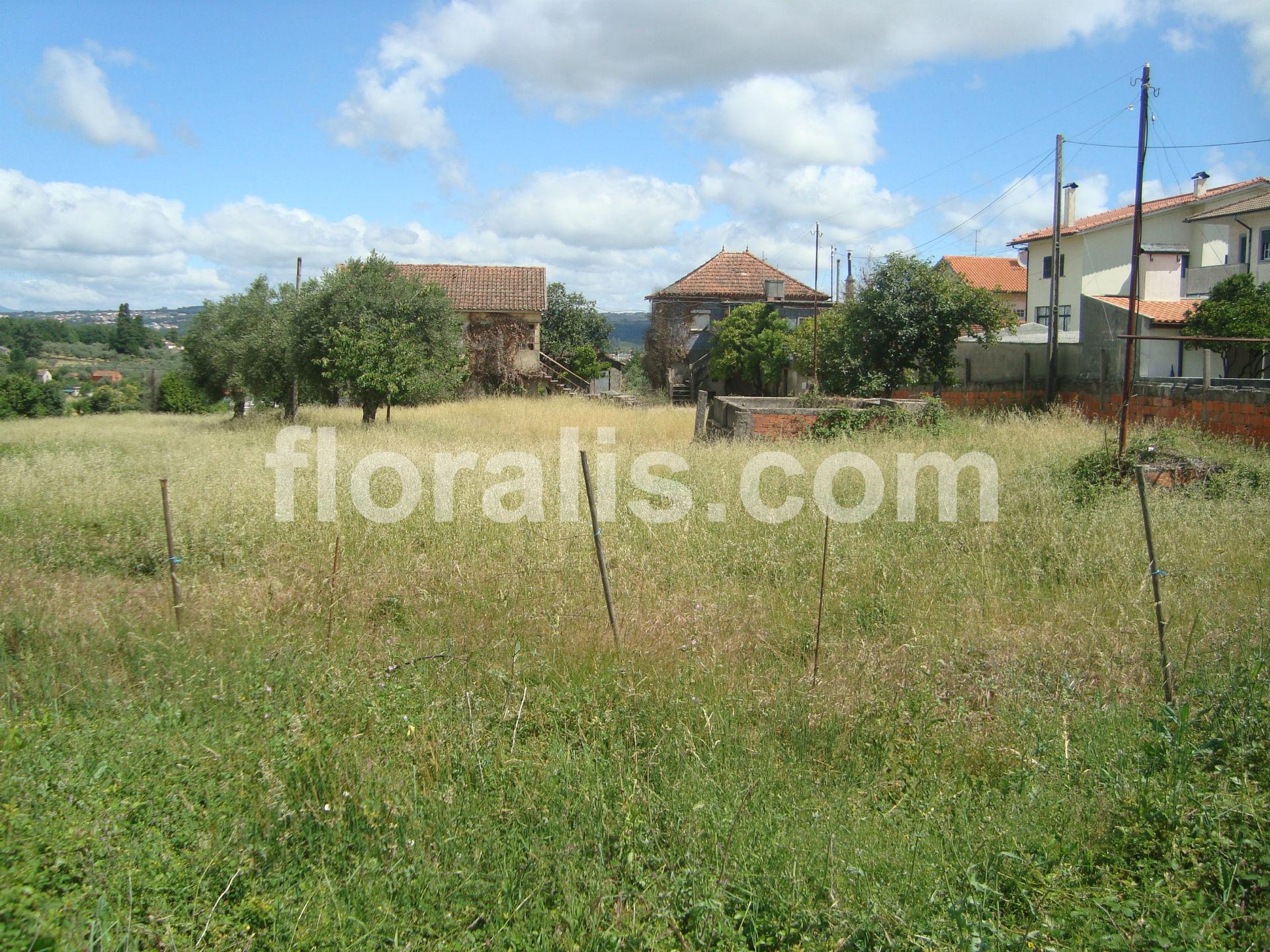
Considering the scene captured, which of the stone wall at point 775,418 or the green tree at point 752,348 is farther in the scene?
the green tree at point 752,348

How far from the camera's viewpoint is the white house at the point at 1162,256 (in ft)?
91.4

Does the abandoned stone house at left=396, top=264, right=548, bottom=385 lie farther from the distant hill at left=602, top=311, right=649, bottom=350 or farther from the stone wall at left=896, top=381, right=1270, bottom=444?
the stone wall at left=896, top=381, right=1270, bottom=444

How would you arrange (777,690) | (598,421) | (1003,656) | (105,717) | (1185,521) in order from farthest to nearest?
(598,421), (1185,521), (1003,656), (777,690), (105,717)

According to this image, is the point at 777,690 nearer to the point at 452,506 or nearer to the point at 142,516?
the point at 452,506

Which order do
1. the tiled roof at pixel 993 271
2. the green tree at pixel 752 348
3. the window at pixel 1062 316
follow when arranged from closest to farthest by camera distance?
1. the green tree at pixel 752 348
2. the window at pixel 1062 316
3. the tiled roof at pixel 993 271

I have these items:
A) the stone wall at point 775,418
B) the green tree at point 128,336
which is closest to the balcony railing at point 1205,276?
the stone wall at point 775,418

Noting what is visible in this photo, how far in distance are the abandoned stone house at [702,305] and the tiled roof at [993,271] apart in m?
13.7

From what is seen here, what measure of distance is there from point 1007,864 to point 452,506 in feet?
20.0

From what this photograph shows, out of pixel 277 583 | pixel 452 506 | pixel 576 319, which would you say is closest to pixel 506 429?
pixel 452 506

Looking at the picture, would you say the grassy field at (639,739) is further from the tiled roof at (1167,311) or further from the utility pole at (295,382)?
the tiled roof at (1167,311)

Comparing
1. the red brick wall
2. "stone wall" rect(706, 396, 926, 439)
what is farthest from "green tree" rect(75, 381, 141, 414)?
the red brick wall

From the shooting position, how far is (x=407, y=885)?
3.19 meters

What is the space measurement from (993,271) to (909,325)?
34.7 metres

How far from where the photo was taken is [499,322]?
114 ft
